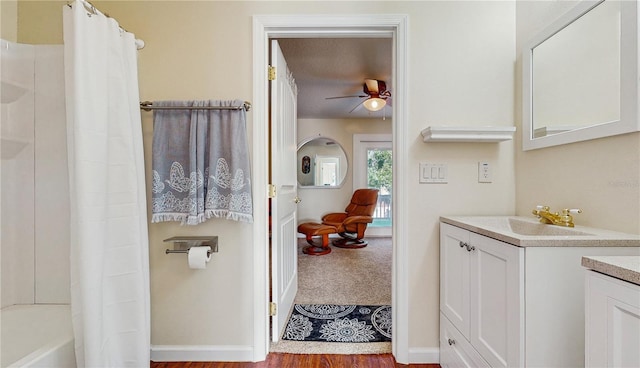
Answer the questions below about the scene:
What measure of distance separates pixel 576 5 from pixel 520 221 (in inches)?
42.7

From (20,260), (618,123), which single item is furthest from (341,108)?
(20,260)

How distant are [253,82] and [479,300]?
1.66 metres

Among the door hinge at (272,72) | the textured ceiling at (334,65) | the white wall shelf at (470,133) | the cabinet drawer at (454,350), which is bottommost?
the cabinet drawer at (454,350)

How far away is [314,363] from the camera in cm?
159

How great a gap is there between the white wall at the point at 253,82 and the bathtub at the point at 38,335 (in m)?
0.44

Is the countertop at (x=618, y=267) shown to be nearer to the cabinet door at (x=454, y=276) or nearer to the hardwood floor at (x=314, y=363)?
the cabinet door at (x=454, y=276)

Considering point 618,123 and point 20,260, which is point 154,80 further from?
point 618,123

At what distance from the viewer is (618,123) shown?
1.06 m

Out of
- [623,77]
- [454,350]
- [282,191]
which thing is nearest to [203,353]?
[282,191]

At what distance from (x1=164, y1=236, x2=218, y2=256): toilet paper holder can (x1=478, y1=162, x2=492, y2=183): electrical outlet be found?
1673 mm

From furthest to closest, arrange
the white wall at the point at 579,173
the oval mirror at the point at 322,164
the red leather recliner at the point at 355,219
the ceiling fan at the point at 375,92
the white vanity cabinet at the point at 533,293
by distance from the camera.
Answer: the oval mirror at the point at 322,164
the red leather recliner at the point at 355,219
the ceiling fan at the point at 375,92
the white wall at the point at 579,173
the white vanity cabinet at the point at 533,293

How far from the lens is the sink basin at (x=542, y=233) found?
93 cm

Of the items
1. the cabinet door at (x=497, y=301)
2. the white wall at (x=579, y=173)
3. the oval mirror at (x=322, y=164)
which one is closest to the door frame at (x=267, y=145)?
the cabinet door at (x=497, y=301)

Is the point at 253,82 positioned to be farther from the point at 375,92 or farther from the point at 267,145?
the point at 375,92
